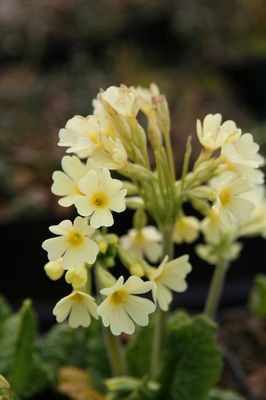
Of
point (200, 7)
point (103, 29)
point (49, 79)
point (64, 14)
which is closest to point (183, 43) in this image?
point (200, 7)

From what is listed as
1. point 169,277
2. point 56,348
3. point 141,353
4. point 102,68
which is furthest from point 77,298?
point 102,68

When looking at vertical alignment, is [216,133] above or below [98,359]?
above

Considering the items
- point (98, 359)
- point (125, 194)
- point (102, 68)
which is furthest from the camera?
point (102, 68)

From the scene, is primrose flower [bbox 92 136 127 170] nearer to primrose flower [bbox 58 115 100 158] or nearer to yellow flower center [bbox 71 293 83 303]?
primrose flower [bbox 58 115 100 158]

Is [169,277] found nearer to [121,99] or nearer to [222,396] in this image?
[121,99]

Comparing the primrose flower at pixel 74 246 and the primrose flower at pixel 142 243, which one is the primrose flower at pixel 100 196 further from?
the primrose flower at pixel 142 243

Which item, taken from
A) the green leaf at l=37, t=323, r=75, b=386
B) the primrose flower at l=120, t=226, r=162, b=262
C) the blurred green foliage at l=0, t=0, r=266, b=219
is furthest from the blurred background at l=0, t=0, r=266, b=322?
the primrose flower at l=120, t=226, r=162, b=262
